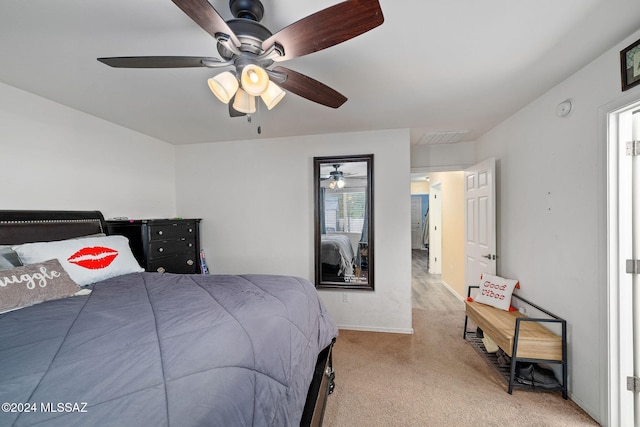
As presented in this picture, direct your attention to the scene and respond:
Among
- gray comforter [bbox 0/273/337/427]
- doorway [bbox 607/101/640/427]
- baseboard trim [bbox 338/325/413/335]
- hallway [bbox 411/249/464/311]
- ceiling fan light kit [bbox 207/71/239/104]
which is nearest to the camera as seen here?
gray comforter [bbox 0/273/337/427]

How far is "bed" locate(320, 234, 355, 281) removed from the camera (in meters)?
3.04

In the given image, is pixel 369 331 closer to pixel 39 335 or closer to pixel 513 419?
pixel 513 419

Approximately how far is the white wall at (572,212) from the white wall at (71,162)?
13.9 feet

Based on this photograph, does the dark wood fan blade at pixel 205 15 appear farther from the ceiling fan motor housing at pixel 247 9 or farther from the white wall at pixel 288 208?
the white wall at pixel 288 208

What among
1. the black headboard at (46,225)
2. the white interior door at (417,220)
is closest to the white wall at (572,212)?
the black headboard at (46,225)

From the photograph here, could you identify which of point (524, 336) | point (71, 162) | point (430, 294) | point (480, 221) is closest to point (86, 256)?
point (71, 162)

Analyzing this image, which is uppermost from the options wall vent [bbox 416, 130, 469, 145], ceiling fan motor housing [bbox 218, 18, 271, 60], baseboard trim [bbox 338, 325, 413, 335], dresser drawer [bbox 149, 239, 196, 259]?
wall vent [bbox 416, 130, 469, 145]

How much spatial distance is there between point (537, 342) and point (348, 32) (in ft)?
8.19

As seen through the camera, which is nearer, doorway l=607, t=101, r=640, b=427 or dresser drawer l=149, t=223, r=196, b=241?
doorway l=607, t=101, r=640, b=427

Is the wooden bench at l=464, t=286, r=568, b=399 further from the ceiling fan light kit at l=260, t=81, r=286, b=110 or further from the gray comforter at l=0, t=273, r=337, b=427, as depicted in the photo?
the ceiling fan light kit at l=260, t=81, r=286, b=110

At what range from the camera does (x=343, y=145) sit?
10.0ft

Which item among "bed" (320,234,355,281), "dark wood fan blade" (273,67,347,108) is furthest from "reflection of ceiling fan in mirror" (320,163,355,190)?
"dark wood fan blade" (273,67,347,108)

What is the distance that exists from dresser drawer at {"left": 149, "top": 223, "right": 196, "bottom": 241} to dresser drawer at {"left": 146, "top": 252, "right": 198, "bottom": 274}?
0.78 feet

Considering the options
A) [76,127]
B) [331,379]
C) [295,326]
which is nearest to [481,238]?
[331,379]
